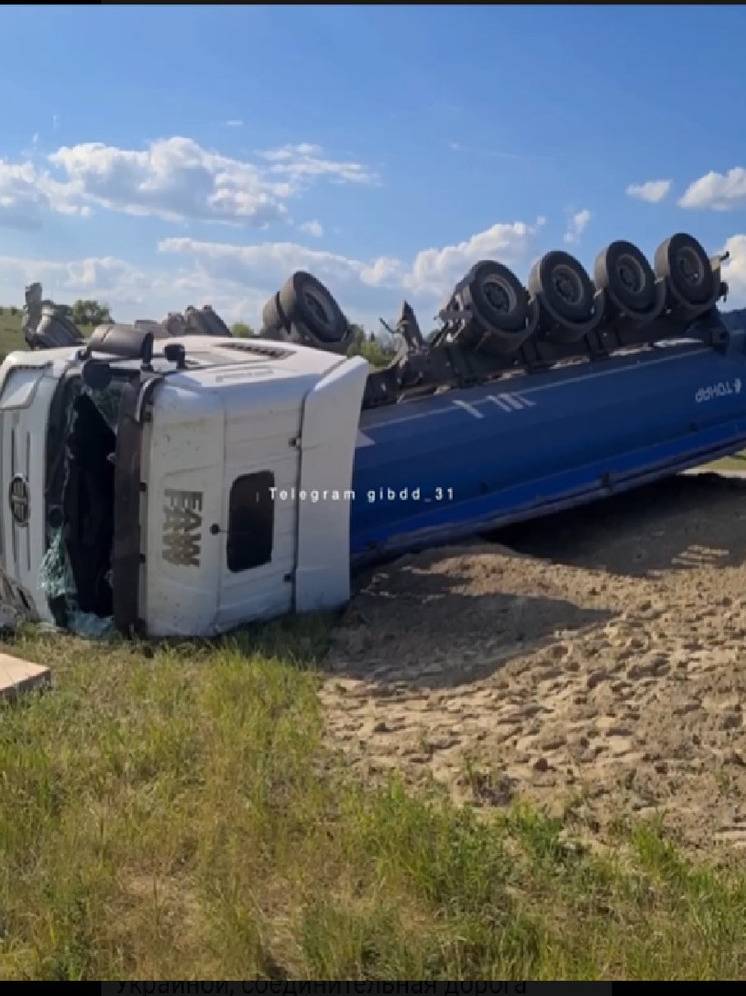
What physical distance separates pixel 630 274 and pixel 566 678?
5017 millimetres

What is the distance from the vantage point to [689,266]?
29.5 feet

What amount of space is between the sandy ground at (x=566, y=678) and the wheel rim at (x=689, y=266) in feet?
8.78

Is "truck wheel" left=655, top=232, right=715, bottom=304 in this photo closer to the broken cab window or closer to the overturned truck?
the overturned truck

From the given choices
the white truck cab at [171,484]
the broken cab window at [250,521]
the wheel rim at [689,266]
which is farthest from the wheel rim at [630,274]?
the broken cab window at [250,521]

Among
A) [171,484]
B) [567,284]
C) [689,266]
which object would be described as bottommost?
[171,484]

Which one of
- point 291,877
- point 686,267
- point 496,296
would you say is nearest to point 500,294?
point 496,296

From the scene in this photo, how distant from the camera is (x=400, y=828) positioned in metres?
3.11

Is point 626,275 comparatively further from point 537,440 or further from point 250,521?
point 250,521

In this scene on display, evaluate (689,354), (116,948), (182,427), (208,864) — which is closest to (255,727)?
(208,864)

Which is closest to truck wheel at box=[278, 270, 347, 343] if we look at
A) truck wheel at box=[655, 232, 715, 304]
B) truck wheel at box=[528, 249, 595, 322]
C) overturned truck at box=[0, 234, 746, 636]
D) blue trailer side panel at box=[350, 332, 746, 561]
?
overturned truck at box=[0, 234, 746, 636]

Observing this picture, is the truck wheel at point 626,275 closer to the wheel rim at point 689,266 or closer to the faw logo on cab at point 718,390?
the wheel rim at point 689,266

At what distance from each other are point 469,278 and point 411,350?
0.70 m

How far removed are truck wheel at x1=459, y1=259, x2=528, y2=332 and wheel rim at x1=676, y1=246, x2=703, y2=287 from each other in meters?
1.74

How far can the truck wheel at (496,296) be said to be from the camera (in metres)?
7.71
